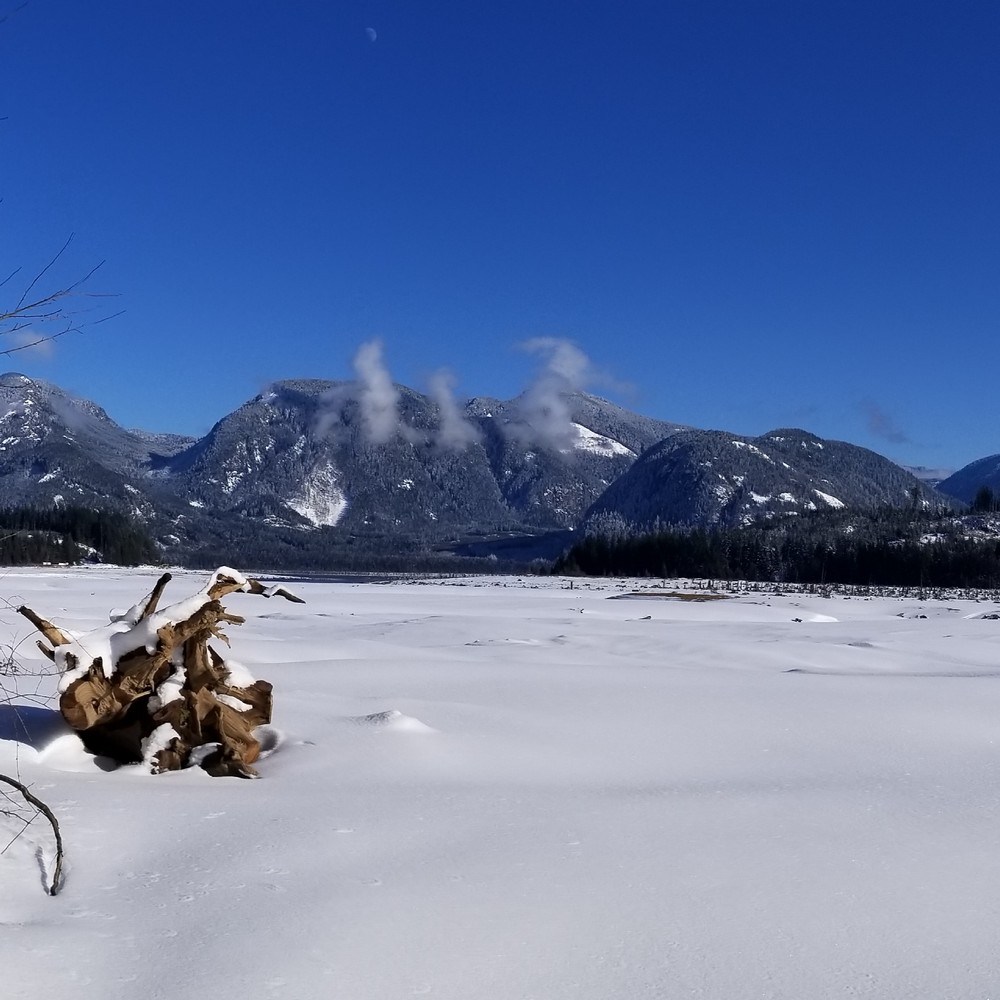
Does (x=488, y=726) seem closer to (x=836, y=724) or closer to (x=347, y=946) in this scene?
(x=836, y=724)

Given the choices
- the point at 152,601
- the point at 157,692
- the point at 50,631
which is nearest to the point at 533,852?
the point at 157,692

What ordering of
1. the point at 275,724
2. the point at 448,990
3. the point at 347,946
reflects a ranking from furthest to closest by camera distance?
the point at 275,724
the point at 347,946
the point at 448,990

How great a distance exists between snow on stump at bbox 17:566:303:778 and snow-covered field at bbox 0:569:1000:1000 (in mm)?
348

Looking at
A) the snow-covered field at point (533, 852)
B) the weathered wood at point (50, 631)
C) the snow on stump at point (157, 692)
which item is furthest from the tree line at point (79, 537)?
the snow-covered field at point (533, 852)

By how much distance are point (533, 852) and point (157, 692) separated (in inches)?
164

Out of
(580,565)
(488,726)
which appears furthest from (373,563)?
(488,726)

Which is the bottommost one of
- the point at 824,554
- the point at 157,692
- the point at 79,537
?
the point at 157,692

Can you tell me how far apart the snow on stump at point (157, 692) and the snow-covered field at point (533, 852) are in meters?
0.35

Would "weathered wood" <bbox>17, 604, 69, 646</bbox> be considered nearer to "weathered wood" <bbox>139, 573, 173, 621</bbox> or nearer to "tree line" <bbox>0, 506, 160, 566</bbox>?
"weathered wood" <bbox>139, 573, 173, 621</bbox>

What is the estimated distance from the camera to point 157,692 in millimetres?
8891

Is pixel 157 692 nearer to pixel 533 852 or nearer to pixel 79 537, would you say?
pixel 533 852

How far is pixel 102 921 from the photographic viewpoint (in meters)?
5.20

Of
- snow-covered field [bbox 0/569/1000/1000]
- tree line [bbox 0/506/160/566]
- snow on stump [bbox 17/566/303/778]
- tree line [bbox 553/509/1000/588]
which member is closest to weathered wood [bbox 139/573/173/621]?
snow on stump [bbox 17/566/303/778]

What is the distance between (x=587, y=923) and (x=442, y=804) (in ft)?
8.62
